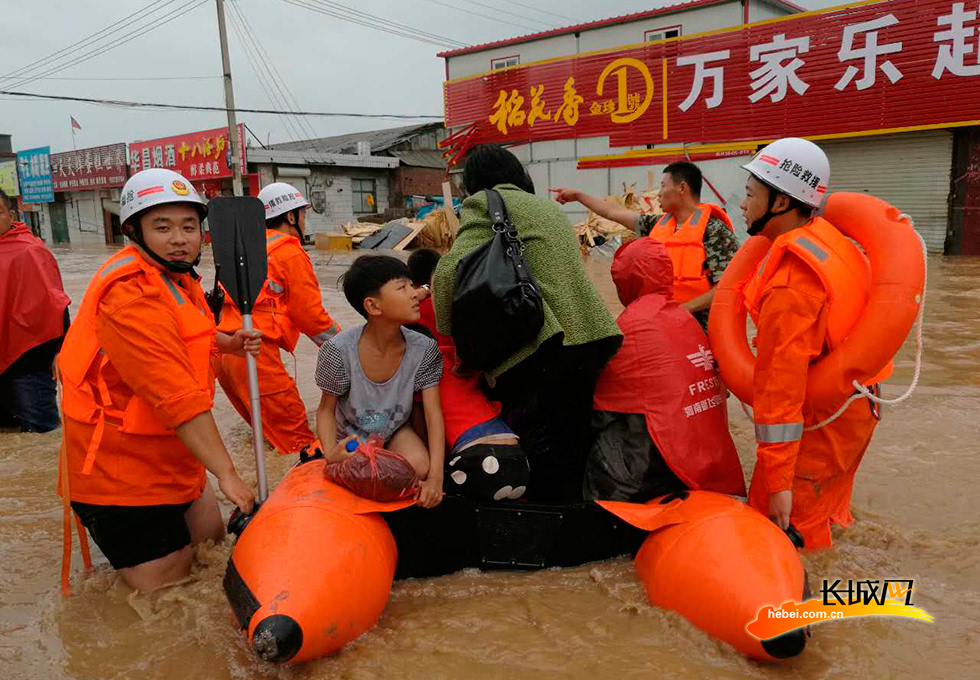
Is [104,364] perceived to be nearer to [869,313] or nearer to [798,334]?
[798,334]

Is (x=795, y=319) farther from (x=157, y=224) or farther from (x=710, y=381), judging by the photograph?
(x=157, y=224)

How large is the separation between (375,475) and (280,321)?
8.21 ft

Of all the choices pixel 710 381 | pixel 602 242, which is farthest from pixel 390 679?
pixel 602 242

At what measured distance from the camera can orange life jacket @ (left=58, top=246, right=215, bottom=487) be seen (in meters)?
3.00

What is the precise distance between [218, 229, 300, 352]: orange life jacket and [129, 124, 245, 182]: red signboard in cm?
2301

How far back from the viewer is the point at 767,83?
16.7m

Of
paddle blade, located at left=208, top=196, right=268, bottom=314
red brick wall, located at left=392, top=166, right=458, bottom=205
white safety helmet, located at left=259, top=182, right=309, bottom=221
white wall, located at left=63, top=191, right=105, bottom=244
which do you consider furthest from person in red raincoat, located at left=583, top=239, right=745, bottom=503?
white wall, located at left=63, top=191, right=105, bottom=244

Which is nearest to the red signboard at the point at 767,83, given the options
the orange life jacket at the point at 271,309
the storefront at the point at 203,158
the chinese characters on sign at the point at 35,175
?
the storefront at the point at 203,158

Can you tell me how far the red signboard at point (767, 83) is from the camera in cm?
1464

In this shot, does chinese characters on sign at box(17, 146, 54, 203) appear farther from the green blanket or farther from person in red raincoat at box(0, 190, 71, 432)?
the green blanket

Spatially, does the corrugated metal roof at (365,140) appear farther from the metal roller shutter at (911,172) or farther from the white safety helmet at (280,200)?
the white safety helmet at (280,200)

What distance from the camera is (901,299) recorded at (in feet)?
9.34

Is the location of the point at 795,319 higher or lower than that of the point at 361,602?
higher

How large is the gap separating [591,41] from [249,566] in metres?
20.5
